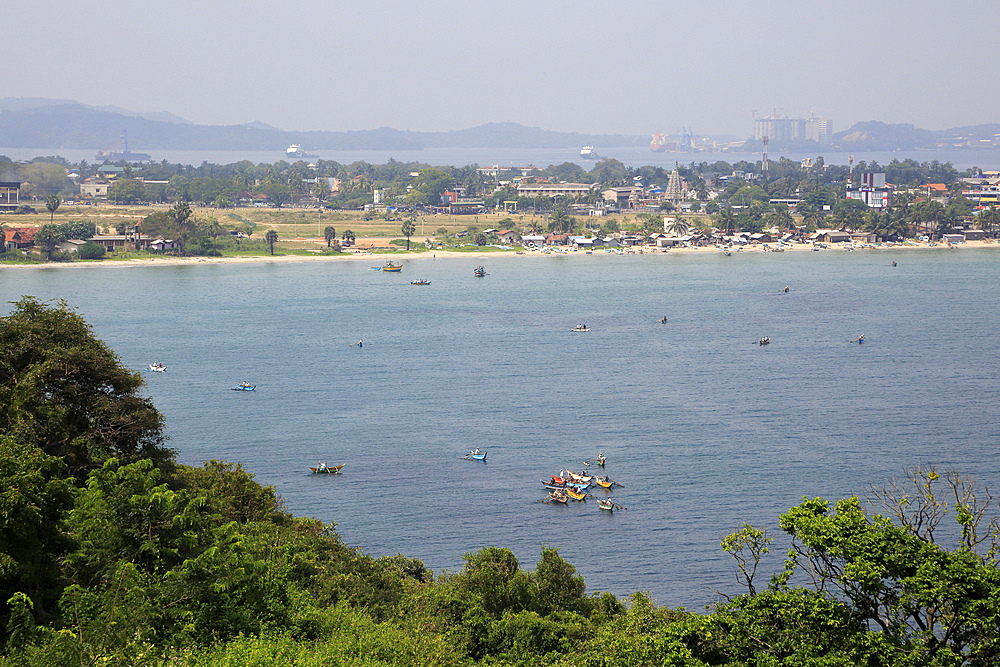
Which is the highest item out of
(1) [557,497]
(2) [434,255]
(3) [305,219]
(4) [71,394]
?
(3) [305,219]

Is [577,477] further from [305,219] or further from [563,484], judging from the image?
[305,219]

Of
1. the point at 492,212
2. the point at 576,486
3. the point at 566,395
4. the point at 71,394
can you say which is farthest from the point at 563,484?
the point at 492,212

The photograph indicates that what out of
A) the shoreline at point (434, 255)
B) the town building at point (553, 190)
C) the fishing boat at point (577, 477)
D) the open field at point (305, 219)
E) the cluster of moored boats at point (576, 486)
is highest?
the town building at point (553, 190)

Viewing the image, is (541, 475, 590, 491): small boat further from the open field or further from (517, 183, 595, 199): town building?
(517, 183, 595, 199): town building

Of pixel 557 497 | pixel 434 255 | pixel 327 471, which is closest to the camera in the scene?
pixel 557 497

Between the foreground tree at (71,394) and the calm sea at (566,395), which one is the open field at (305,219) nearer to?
the calm sea at (566,395)

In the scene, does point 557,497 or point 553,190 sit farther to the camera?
point 553,190

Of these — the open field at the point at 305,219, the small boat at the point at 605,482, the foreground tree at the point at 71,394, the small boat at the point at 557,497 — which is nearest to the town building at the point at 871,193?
the open field at the point at 305,219

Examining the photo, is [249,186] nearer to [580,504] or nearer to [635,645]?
[580,504]
